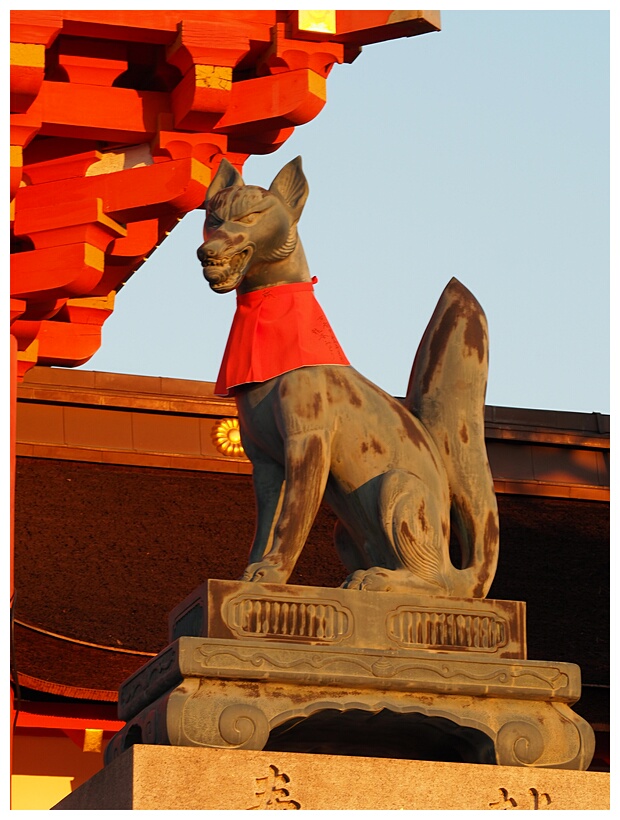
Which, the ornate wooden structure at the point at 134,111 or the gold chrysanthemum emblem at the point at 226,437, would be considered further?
the gold chrysanthemum emblem at the point at 226,437

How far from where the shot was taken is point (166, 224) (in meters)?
8.01

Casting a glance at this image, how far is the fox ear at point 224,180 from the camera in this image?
4.71 metres

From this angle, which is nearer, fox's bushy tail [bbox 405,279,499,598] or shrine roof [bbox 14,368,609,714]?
fox's bushy tail [bbox 405,279,499,598]

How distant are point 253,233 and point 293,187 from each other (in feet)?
0.70

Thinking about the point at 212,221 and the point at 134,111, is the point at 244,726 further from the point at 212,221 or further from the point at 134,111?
the point at 134,111

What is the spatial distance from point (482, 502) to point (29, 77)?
3.06m

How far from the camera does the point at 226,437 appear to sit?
452 inches

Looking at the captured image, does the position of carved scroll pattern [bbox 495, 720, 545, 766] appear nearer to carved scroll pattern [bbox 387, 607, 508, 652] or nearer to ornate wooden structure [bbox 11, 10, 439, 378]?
carved scroll pattern [bbox 387, 607, 508, 652]

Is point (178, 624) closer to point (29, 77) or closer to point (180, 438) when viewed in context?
point (29, 77)

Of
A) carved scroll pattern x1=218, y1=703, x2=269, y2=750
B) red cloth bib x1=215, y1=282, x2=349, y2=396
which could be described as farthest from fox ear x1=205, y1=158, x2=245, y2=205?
carved scroll pattern x1=218, y1=703, x2=269, y2=750

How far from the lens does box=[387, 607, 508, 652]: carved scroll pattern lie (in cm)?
433

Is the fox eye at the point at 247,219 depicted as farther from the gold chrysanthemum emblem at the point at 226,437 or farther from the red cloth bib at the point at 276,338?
the gold chrysanthemum emblem at the point at 226,437

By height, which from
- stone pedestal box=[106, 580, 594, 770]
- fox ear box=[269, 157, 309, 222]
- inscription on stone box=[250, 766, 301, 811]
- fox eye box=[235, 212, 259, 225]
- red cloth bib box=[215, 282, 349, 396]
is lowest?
inscription on stone box=[250, 766, 301, 811]

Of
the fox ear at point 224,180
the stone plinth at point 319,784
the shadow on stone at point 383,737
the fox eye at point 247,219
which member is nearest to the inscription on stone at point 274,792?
the stone plinth at point 319,784
